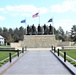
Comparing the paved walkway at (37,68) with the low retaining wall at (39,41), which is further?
the low retaining wall at (39,41)

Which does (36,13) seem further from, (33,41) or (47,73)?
(47,73)

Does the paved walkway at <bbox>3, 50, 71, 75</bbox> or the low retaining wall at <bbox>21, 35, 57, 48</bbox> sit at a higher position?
the low retaining wall at <bbox>21, 35, 57, 48</bbox>

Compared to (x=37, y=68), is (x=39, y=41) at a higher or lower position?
higher

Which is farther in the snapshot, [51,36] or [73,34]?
[73,34]

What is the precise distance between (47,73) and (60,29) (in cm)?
9784

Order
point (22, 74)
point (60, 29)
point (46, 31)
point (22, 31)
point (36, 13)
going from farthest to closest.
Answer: point (22, 31)
point (60, 29)
point (46, 31)
point (36, 13)
point (22, 74)

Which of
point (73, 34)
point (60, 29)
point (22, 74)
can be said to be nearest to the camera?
point (22, 74)

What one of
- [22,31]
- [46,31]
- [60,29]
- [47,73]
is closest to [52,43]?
[46,31]

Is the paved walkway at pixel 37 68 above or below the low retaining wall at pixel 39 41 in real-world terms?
below

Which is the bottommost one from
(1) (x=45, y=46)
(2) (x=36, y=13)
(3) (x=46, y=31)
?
(1) (x=45, y=46)

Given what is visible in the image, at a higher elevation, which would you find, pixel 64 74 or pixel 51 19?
pixel 51 19

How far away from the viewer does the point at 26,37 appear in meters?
47.9

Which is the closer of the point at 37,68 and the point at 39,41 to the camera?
the point at 37,68

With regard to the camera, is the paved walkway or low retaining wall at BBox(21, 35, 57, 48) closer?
the paved walkway
